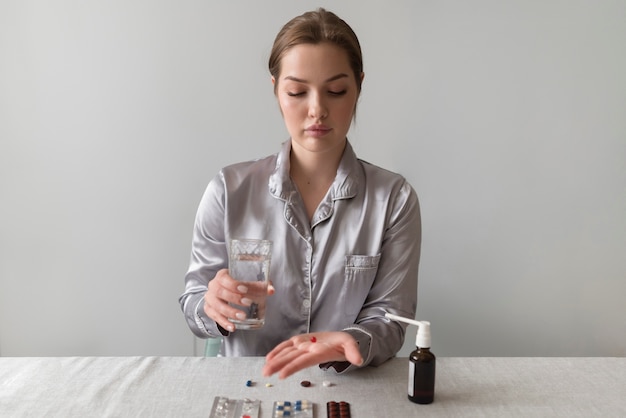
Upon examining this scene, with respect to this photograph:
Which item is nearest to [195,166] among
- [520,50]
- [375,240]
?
[375,240]

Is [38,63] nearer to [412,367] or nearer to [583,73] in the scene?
[412,367]

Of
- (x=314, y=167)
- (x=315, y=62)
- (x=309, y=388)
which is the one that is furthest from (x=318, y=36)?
(x=309, y=388)

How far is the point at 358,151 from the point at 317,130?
945mm

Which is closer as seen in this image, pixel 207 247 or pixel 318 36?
pixel 318 36

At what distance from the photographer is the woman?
1.61 m

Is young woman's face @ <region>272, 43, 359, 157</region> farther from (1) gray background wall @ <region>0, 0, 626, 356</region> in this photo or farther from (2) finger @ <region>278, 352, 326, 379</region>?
(1) gray background wall @ <region>0, 0, 626, 356</region>

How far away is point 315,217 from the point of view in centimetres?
173

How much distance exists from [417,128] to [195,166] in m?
0.86

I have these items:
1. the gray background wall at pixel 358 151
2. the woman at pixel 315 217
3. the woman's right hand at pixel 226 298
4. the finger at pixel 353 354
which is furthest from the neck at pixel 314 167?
the gray background wall at pixel 358 151

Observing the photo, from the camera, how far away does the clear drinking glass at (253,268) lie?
1.31 m

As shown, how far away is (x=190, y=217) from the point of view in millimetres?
2535

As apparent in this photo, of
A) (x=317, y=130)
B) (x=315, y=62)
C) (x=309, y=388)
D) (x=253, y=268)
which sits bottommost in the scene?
(x=309, y=388)

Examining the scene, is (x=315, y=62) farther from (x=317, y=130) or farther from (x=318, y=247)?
(x=318, y=247)

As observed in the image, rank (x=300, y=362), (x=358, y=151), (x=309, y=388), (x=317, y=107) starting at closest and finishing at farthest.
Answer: (x=300, y=362) → (x=309, y=388) → (x=317, y=107) → (x=358, y=151)
